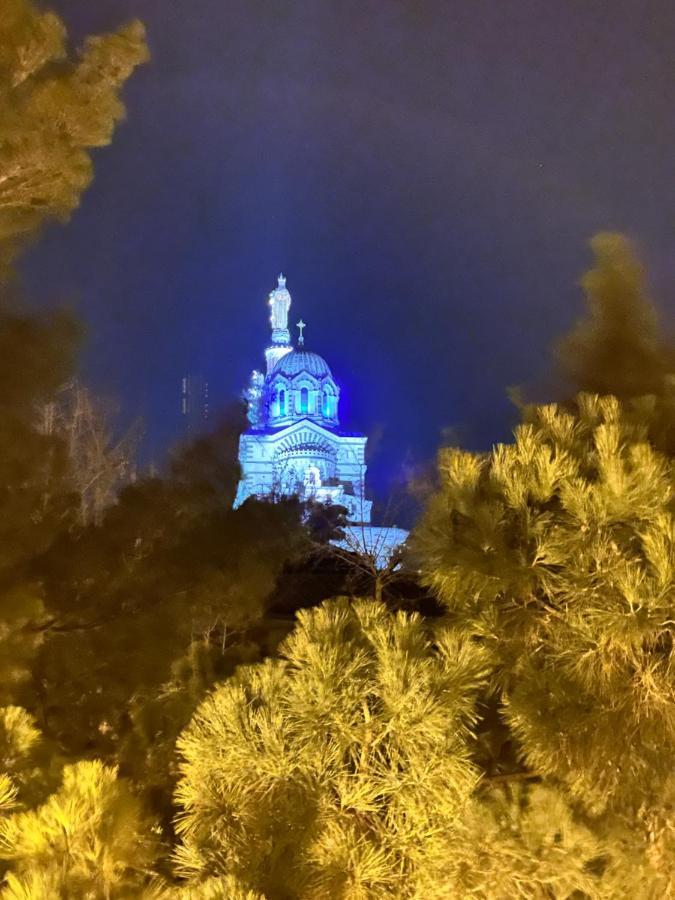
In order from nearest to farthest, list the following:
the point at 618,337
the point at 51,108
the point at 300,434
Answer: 1. the point at 618,337
2. the point at 51,108
3. the point at 300,434

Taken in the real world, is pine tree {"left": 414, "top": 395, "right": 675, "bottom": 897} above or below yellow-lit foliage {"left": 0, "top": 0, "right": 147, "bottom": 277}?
below

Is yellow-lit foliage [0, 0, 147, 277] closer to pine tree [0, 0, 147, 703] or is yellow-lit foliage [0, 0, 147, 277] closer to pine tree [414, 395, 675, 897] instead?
pine tree [0, 0, 147, 703]

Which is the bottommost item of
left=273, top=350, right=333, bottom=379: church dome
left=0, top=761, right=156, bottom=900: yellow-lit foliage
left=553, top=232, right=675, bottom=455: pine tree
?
left=0, top=761, right=156, bottom=900: yellow-lit foliage

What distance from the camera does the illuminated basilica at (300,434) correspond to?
2834cm

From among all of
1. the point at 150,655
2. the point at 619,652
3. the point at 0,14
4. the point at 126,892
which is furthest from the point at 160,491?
the point at 619,652

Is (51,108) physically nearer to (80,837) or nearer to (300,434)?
(80,837)

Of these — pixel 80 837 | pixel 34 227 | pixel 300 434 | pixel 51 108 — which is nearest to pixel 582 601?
pixel 80 837

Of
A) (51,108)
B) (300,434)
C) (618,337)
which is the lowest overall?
(618,337)

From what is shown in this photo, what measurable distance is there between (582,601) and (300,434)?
29.2m

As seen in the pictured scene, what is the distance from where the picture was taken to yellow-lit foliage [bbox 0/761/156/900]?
146cm

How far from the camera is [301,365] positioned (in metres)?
33.8

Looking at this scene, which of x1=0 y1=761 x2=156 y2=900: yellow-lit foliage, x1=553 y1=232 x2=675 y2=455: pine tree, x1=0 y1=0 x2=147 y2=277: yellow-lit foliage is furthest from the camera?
x1=0 y1=0 x2=147 y2=277: yellow-lit foliage

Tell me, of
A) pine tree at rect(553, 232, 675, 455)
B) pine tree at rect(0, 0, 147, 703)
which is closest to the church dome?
pine tree at rect(0, 0, 147, 703)

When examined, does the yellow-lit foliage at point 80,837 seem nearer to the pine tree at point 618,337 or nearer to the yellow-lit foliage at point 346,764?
the yellow-lit foliage at point 346,764
